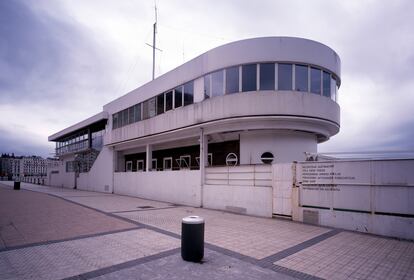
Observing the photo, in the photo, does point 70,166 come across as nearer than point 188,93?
No

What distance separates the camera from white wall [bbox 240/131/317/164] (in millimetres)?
14492

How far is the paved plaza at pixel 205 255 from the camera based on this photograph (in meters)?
5.42

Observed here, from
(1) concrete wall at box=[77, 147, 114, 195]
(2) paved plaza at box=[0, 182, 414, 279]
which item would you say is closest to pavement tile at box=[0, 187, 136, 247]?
(2) paved plaza at box=[0, 182, 414, 279]

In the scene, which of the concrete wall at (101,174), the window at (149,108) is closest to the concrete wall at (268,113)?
the window at (149,108)

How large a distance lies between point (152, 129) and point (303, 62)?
435 inches

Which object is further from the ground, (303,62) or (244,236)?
(303,62)

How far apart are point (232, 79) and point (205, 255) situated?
1007 centimetres

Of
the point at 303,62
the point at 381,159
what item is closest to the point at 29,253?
the point at 381,159

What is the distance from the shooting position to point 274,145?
14484mm

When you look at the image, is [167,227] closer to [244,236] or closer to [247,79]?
[244,236]

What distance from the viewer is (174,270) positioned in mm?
5453

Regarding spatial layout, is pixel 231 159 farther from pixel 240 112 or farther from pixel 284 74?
pixel 284 74

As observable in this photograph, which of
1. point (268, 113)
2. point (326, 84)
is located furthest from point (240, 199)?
point (326, 84)

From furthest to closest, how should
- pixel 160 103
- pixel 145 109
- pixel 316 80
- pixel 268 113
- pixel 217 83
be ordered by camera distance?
pixel 145 109, pixel 160 103, pixel 217 83, pixel 316 80, pixel 268 113
